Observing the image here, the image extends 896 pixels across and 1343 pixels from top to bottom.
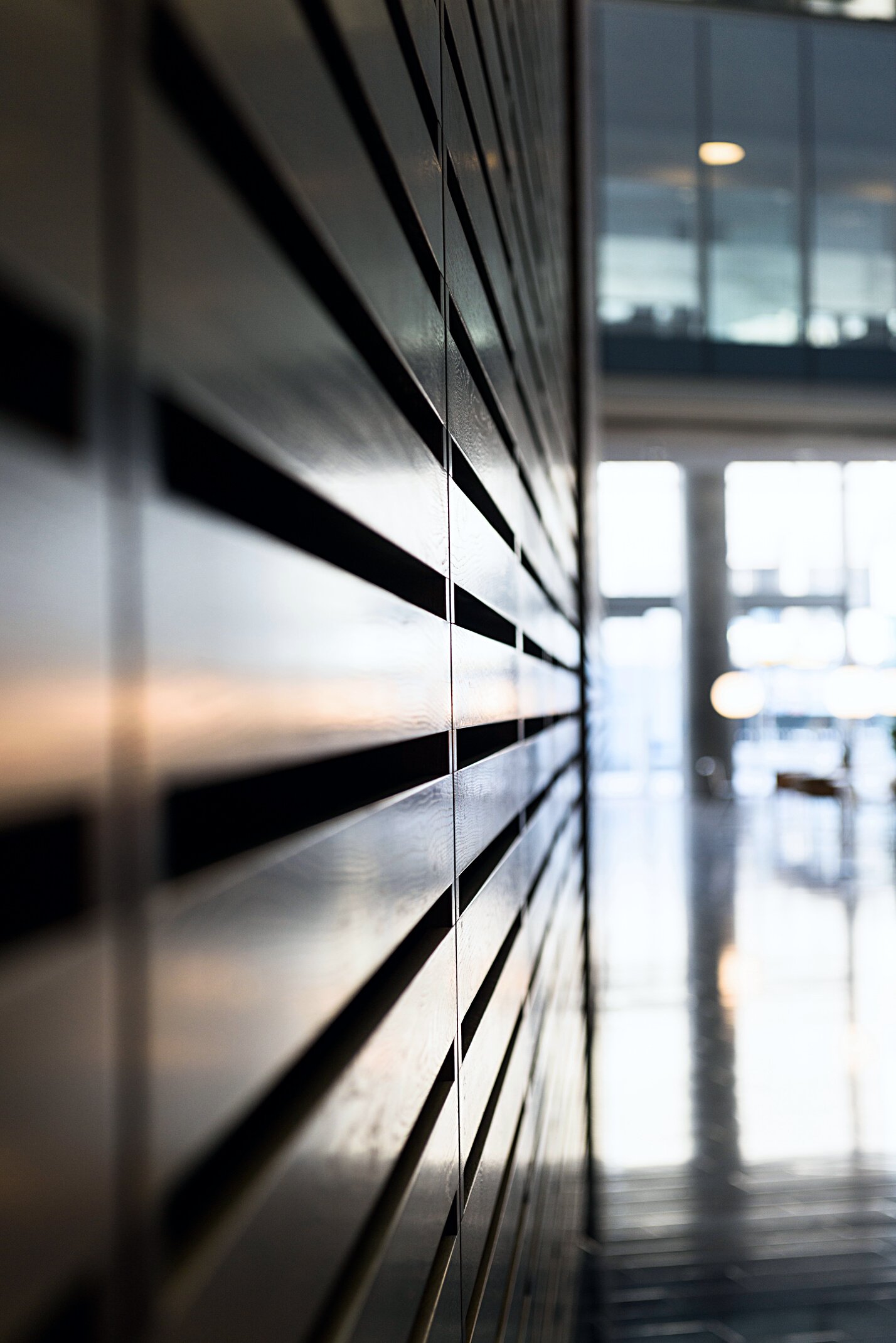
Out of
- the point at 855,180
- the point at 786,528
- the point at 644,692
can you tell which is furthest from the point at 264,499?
the point at 786,528

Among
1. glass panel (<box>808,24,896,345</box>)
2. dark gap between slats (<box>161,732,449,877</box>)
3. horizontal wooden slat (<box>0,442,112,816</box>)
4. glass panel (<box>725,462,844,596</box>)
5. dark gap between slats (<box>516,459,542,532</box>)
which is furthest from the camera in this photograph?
glass panel (<box>725,462,844,596</box>)

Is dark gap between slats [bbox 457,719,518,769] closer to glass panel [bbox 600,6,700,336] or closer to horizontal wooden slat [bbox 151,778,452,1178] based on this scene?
horizontal wooden slat [bbox 151,778,452,1178]

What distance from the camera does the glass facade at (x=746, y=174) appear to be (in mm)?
12797

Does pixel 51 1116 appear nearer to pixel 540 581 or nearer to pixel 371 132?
pixel 371 132

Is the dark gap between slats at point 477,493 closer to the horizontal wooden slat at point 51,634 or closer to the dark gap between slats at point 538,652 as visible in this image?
the dark gap between slats at point 538,652

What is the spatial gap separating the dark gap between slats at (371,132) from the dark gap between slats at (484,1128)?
456 millimetres

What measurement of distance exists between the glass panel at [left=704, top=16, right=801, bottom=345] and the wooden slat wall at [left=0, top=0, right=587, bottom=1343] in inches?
511

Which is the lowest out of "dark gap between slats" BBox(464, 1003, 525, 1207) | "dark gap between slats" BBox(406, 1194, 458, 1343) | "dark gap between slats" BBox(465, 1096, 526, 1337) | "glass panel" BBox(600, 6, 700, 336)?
"dark gap between slats" BBox(465, 1096, 526, 1337)

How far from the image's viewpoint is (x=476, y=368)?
2.63ft

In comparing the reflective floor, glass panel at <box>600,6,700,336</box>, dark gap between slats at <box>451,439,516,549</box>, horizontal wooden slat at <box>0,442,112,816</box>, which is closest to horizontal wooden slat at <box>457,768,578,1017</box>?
dark gap between slats at <box>451,439,516,549</box>

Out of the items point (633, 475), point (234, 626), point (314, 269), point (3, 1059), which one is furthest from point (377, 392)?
point (633, 475)

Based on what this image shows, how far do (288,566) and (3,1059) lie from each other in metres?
0.16

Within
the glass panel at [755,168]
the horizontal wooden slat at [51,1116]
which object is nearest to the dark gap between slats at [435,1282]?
the horizontal wooden slat at [51,1116]

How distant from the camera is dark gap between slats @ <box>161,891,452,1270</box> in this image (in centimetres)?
25
